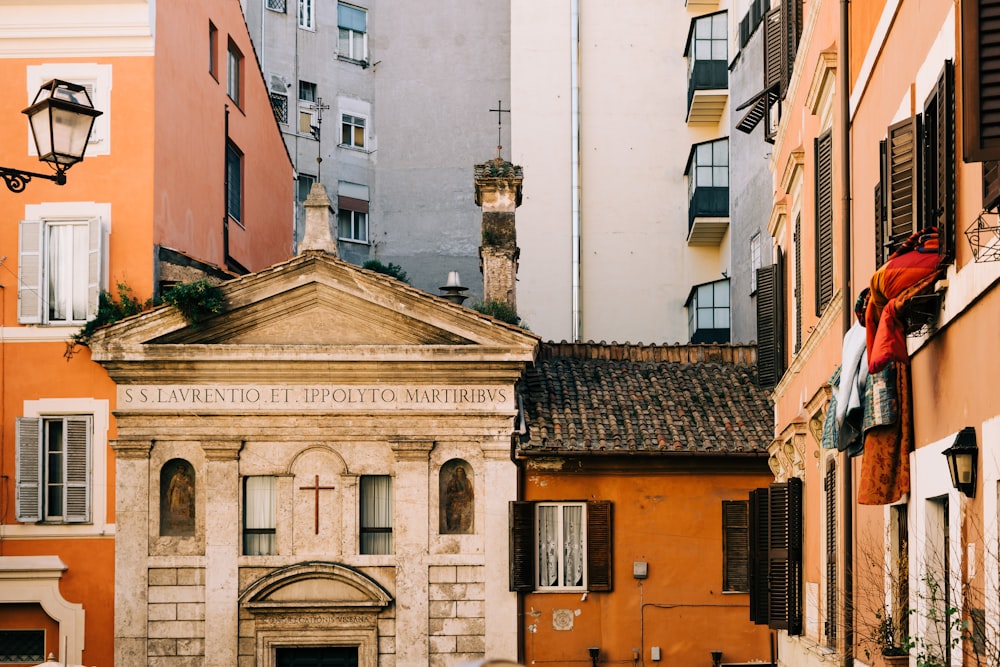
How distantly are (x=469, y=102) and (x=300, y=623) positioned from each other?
17797 millimetres

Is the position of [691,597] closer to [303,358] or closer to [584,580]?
[584,580]

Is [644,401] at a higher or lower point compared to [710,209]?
lower

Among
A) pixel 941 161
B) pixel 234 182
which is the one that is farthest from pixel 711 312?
pixel 941 161

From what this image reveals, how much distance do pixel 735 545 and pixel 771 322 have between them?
17.5ft

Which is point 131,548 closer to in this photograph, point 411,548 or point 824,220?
point 411,548

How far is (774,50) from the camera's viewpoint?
19.1m

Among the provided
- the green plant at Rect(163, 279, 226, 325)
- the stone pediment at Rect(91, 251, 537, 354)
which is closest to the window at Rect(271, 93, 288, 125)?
the stone pediment at Rect(91, 251, 537, 354)

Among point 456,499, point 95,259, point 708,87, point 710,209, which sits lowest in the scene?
point 456,499

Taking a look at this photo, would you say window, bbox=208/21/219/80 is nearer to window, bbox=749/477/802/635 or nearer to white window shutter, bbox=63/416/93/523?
white window shutter, bbox=63/416/93/523

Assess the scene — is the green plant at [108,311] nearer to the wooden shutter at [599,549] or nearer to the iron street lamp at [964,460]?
the wooden shutter at [599,549]

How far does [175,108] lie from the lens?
A: 2488 centimetres

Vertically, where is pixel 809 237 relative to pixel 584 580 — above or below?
above

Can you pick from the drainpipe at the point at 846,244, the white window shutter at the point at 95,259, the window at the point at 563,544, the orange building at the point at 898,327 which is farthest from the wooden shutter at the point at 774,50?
the white window shutter at the point at 95,259

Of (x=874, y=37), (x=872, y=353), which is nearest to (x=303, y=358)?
(x=874, y=37)
